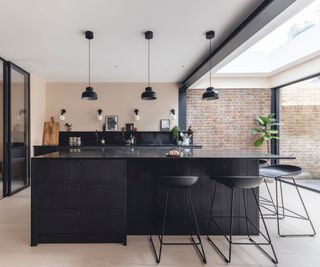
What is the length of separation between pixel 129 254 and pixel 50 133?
4211mm

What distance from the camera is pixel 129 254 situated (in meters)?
2.29

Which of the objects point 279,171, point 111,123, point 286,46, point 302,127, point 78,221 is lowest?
point 78,221

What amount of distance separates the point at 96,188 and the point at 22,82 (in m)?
3.57

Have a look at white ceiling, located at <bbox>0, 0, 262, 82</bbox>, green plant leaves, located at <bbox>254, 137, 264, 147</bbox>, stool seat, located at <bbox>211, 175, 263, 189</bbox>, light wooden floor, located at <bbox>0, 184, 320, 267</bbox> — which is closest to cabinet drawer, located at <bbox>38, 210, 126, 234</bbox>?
light wooden floor, located at <bbox>0, 184, 320, 267</bbox>

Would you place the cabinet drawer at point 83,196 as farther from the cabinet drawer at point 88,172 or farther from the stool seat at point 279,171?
the stool seat at point 279,171

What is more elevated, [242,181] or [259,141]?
[259,141]

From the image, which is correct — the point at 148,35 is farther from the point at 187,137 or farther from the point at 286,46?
the point at 286,46

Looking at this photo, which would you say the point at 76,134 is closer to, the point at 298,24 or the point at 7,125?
the point at 7,125

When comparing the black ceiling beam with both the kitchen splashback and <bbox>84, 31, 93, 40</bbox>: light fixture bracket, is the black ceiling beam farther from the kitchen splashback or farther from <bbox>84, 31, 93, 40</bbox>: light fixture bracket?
the kitchen splashback

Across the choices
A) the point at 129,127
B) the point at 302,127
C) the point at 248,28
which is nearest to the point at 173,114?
the point at 129,127

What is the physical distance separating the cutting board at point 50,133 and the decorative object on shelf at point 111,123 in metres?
1.26

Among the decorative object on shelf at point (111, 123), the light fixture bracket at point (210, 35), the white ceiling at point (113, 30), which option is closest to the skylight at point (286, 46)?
the light fixture bracket at point (210, 35)

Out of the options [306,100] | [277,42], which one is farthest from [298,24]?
[306,100]

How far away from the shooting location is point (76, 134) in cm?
573
